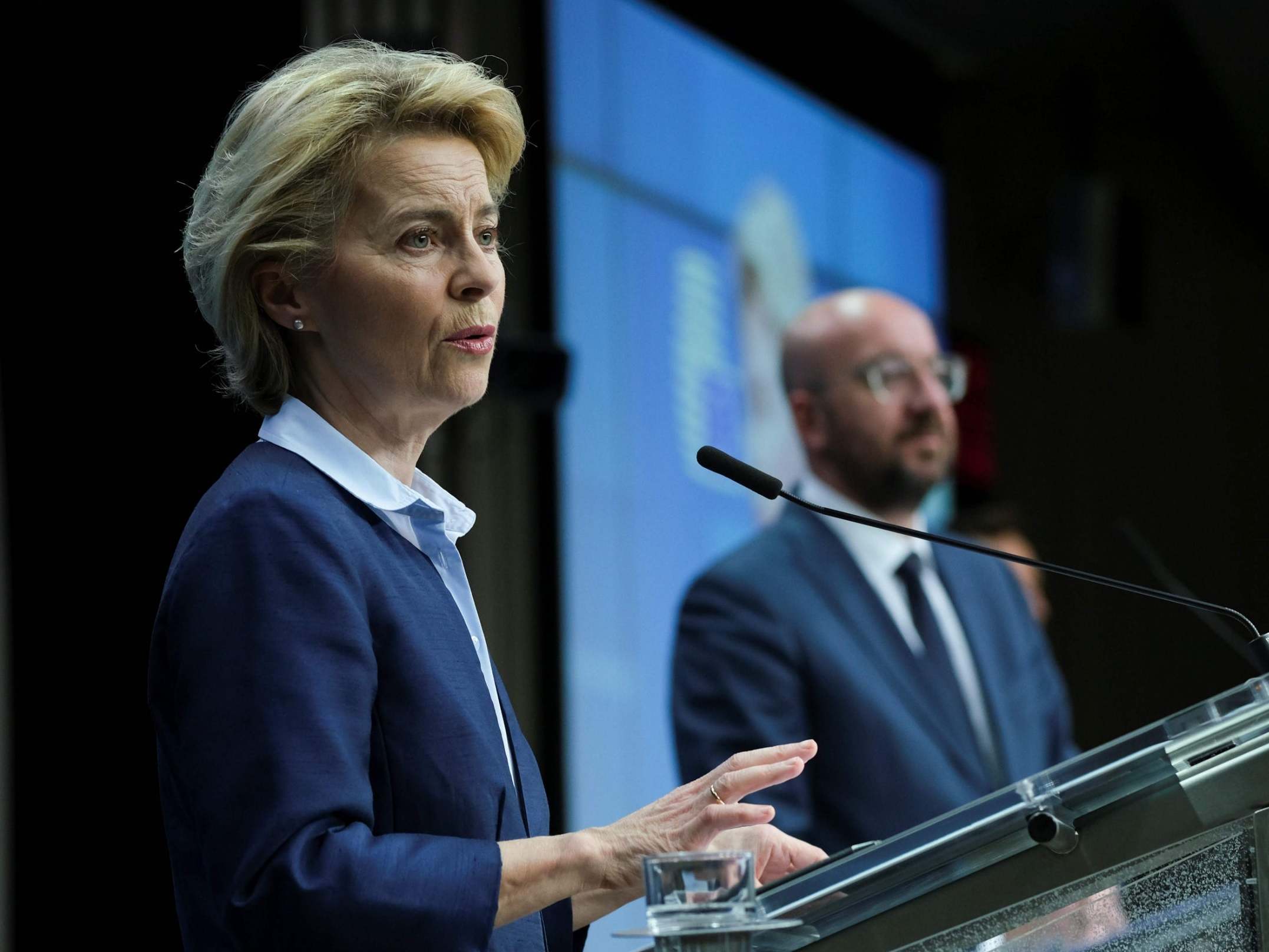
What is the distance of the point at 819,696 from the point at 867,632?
0.18 m

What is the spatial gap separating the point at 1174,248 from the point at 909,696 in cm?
508

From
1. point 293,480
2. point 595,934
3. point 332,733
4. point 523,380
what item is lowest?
point 595,934

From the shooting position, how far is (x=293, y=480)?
1.32 metres

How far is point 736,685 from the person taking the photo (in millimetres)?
2707

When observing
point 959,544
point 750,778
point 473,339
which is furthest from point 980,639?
point 750,778

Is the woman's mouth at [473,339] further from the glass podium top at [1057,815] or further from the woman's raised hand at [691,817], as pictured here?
the glass podium top at [1057,815]

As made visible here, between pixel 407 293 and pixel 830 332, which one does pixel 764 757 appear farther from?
pixel 830 332

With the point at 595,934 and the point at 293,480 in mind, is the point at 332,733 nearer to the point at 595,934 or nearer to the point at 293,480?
the point at 293,480

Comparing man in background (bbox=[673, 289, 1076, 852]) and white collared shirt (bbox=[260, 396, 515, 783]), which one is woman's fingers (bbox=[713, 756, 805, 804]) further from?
man in background (bbox=[673, 289, 1076, 852])

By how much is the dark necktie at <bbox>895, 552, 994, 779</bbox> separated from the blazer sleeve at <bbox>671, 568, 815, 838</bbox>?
28 cm

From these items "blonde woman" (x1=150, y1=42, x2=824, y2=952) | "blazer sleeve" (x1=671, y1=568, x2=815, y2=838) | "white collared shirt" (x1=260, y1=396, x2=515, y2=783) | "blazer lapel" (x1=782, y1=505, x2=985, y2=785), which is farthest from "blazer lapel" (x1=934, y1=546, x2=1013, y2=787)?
"white collared shirt" (x1=260, y1=396, x2=515, y2=783)

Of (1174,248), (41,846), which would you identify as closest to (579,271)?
(41,846)

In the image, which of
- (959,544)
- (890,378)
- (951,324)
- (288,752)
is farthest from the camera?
(951,324)

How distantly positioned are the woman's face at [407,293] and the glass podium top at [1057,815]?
0.53 metres
